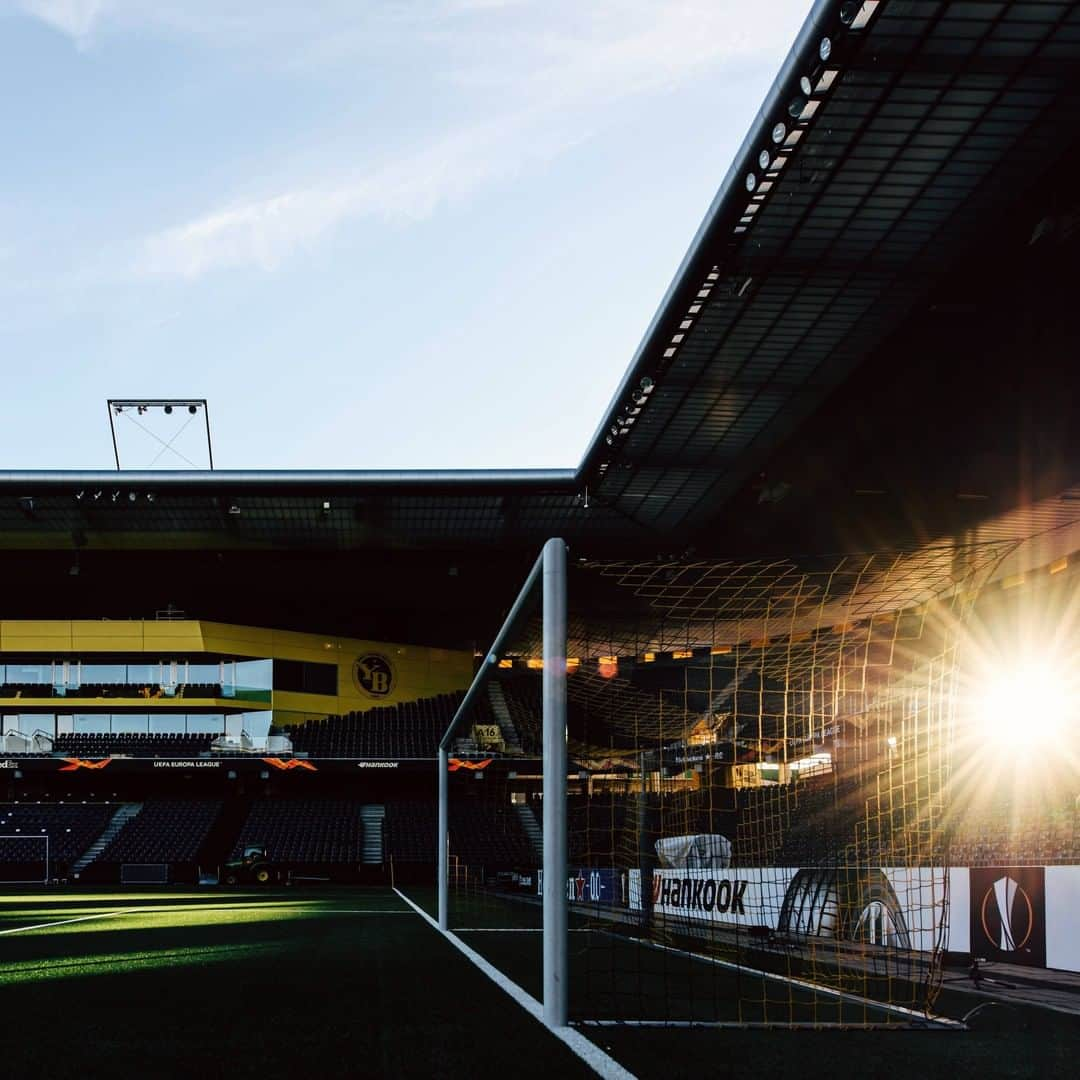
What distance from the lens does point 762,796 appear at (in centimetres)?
1756

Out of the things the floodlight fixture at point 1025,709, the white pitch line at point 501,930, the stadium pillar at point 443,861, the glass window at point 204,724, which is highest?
the floodlight fixture at point 1025,709

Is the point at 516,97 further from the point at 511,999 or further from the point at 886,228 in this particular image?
the point at 511,999

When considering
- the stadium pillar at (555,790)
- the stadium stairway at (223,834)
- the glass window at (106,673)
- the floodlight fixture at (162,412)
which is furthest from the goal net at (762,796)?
the glass window at (106,673)

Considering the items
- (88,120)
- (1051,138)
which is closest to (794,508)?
(1051,138)

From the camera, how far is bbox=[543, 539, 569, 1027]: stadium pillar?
19.7 feet

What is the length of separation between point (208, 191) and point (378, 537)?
61.0 feet

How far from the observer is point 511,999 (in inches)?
275

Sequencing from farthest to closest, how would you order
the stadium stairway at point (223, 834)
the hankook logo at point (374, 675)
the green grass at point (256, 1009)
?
the hankook logo at point (374, 675)
the stadium stairway at point (223, 834)
the green grass at point (256, 1009)

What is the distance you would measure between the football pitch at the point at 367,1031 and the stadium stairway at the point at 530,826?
30.7 m

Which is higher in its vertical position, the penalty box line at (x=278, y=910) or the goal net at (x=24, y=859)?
the penalty box line at (x=278, y=910)

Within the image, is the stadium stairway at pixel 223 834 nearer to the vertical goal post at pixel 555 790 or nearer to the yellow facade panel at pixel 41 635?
the yellow facade panel at pixel 41 635

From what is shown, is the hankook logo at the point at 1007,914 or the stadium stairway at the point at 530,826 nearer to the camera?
the hankook logo at the point at 1007,914

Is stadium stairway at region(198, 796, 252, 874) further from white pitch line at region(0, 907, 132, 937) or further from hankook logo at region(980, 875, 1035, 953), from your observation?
hankook logo at region(980, 875, 1035, 953)

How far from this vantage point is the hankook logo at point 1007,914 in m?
10.1
